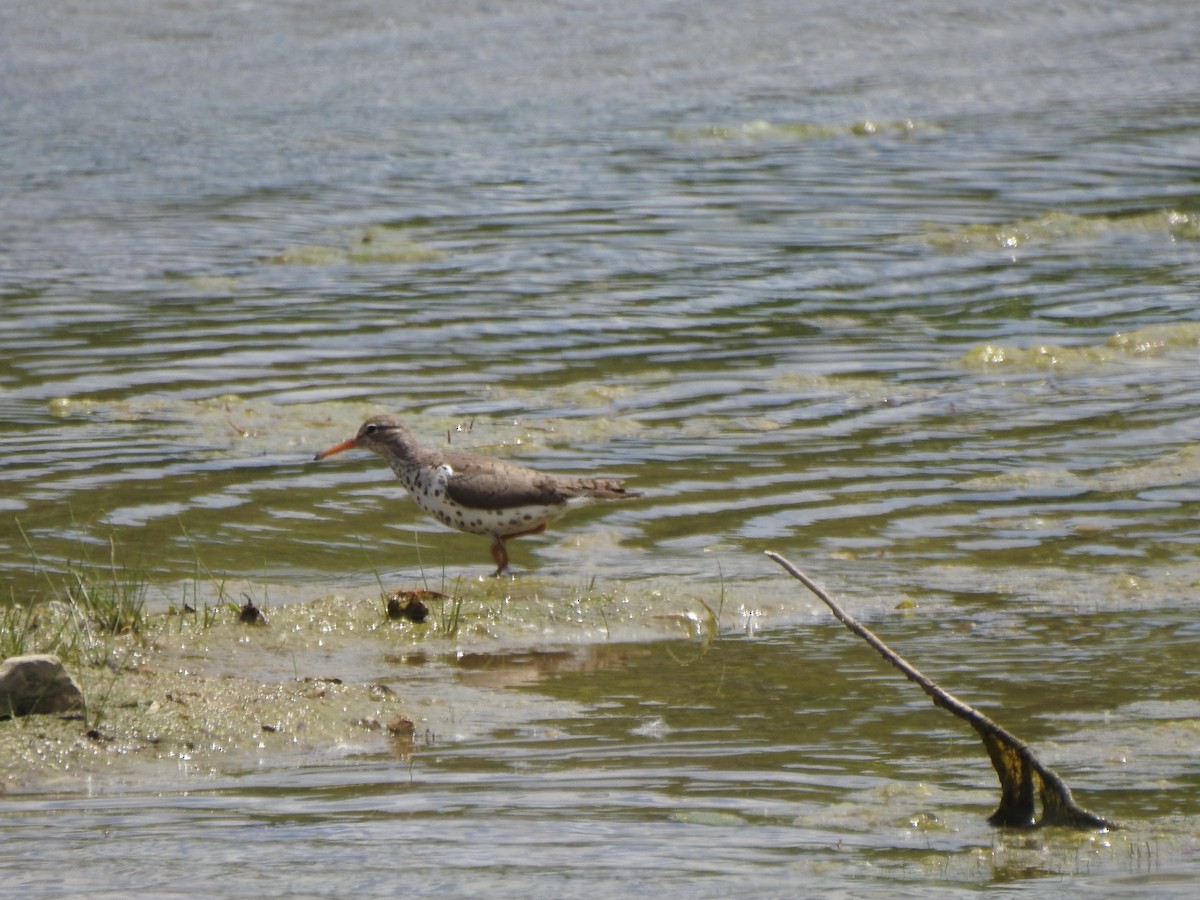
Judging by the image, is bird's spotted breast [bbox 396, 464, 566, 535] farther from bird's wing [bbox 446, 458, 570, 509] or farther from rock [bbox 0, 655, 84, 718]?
rock [bbox 0, 655, 84, 718]

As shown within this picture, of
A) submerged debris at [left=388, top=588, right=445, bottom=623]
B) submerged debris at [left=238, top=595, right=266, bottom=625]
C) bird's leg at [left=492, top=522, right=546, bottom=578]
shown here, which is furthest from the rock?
bird's leg at [left=492, top=522, right=546, bottom=578]

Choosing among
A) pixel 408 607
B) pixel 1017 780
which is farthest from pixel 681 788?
pixel 408 607

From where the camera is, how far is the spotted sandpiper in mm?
8055

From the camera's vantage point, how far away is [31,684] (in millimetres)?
5453

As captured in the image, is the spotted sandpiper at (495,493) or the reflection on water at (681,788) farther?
the spotted sandpiper at (495,493)

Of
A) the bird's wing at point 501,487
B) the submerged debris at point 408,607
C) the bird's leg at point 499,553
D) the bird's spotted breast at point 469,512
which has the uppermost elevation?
the bird's wing at point 501,487

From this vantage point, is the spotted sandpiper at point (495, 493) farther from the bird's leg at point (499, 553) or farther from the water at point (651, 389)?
the water at point (651, 389)

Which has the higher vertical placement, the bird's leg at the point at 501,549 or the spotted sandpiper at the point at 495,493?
the spotted sandpiper at the point at 495,493

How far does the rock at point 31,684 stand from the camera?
5430mm

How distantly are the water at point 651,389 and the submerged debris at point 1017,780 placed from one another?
10cm

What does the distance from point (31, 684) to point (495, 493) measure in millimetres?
2838

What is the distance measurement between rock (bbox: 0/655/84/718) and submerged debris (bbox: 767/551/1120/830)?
2.04 m

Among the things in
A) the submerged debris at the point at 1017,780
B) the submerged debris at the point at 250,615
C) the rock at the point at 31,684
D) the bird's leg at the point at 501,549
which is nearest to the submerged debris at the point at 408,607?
the submerged debris at the point at 250,615

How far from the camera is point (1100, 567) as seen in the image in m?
7.73
